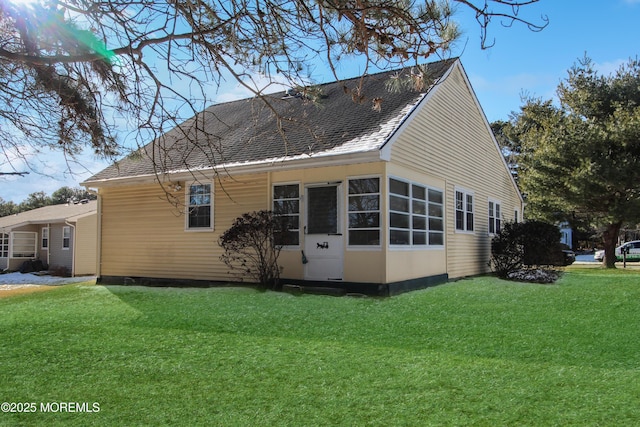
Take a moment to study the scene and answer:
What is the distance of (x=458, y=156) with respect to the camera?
1409cm

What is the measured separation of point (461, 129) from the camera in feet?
47.6

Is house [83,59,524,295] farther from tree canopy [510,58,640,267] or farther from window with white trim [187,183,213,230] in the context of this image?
tree canopy [510,58,640,267]

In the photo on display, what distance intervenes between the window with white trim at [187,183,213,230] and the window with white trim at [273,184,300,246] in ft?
6.61

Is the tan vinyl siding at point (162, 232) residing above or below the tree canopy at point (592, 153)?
below

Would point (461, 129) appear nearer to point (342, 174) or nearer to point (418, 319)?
point (342, 174)

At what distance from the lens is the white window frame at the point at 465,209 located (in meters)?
13.7

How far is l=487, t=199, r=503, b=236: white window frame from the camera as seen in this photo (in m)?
16.7

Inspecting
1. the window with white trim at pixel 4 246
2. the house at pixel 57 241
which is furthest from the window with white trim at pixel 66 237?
the window with white trim at pixel 4 246

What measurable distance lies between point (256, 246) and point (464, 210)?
6.46 meters

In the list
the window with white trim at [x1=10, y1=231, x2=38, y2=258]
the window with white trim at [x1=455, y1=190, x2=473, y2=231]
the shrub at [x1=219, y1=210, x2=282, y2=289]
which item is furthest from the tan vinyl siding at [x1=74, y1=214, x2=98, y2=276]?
the window with white trim at [x1=455, y1=190, x2=473, y2=231]

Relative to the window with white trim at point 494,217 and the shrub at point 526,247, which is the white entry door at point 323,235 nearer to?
the shrub at point 526,247

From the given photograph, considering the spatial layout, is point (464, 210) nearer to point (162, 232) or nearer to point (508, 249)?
point (508, 249)

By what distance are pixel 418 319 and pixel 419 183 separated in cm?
485

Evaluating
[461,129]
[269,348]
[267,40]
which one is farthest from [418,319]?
[461,129]
